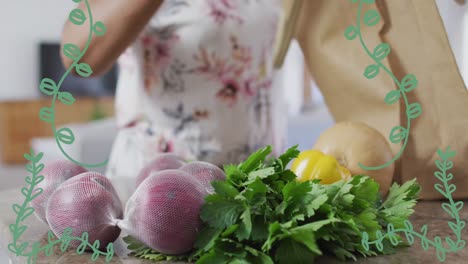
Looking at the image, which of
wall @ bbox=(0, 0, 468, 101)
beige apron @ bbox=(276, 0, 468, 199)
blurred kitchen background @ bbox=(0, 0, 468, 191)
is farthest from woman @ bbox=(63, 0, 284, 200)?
wall @ bbox=(0, 0, 468, 101)

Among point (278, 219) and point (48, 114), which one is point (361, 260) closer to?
point (278, 219)

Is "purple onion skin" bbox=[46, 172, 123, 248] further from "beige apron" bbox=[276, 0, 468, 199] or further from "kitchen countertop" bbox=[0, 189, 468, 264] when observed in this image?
"beige apron" bbox=[276, 0, 468, 199]

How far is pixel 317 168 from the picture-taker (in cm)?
62

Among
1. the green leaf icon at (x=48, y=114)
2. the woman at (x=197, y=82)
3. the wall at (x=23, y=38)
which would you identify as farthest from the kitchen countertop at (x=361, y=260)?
the wall at (x=23, y=38)

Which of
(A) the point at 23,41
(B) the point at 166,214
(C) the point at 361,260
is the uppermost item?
(A) the point at 23,41

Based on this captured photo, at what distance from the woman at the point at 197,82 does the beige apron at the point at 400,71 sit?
13.2 inches

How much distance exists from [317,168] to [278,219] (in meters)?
0.15

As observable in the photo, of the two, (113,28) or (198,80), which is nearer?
(113,28)

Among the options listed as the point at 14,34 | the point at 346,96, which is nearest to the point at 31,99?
the point at 14,34

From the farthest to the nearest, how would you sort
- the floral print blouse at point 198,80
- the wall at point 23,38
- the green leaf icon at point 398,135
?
the wall at point 23,38 < the floral print blouse at point 198,80 < the green leaf icon at point 398,135

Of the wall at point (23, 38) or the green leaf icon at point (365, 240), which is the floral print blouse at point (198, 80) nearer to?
the green leaf icon at point (365, 240)

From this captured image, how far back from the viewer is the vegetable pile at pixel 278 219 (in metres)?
0.45

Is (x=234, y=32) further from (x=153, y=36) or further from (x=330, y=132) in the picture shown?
(x=330, y=132)

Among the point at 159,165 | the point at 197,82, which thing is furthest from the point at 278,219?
the point at 197,82
